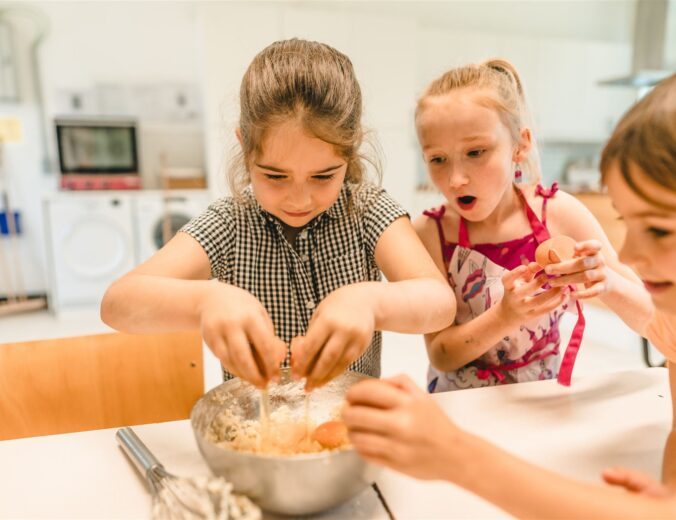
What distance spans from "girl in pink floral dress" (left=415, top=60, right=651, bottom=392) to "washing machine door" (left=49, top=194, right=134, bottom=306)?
3103 millimetres

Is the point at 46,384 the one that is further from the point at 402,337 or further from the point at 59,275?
the point at 59,275

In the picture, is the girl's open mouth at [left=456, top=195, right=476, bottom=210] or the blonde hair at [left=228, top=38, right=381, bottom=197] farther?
the girl's open mouth at [left=456, top=195, right=476, bottom=210]

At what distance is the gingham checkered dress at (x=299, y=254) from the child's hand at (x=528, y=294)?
0.27 m

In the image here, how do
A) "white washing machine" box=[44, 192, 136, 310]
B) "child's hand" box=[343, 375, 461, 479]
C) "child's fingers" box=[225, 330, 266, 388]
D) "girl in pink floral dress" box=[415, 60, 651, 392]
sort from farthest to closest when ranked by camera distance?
1. "white washing machine" box=[44, 192, 136, 310]
2. "girl in pink floral dress" box=[415, 60, 651, 392]
3. "child's fingers" box=[225, 330, 266, 388]
4. "child's hand" box=[343, 375, 461, 479]

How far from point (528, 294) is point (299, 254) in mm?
445

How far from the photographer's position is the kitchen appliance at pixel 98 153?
148 inches

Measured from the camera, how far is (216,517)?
514mm

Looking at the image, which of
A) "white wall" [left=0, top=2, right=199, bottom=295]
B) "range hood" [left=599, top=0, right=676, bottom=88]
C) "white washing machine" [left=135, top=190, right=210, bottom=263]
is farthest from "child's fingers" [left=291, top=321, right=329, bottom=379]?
"range hood" [left=599, top=0, right=676, bottom=88]

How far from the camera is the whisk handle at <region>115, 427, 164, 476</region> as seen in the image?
2.10 feet

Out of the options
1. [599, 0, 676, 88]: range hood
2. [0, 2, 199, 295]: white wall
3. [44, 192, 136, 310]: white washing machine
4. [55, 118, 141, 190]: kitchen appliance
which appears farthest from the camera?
[599, 0, 676, 88]: range hood

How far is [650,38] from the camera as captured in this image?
14.3 feet

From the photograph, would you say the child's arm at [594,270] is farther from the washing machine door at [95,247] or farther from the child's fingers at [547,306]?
the washing machine door at [95,247]

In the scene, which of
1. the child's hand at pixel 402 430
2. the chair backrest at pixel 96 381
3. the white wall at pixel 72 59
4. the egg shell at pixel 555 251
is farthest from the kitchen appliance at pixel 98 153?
the child's hand at pixel 402 430

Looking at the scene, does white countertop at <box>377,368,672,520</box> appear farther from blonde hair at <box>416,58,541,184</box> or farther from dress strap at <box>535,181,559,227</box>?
blonde hair at <box>416,58,541,184</box>
